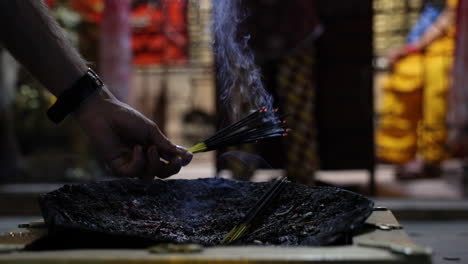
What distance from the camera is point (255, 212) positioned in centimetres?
203

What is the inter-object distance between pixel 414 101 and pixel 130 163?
7274 mm

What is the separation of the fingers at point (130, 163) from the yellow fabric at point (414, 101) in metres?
6.81

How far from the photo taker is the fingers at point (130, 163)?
203 centimetres

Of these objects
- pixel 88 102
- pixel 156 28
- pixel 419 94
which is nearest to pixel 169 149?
pixel 88 102

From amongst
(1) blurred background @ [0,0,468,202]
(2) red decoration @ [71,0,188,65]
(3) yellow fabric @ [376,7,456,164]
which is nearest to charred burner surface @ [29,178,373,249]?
(1) blurred background @ [0,0,468,202]

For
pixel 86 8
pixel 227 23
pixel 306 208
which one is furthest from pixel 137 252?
pixel 86 8

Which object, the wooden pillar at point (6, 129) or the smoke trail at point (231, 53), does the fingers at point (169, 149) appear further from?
the wooden pillar at point (6, 129)

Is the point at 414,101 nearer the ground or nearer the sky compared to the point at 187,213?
nearer the ground

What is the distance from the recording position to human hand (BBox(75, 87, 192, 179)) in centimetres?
192

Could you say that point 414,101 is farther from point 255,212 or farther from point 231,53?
point 255,212

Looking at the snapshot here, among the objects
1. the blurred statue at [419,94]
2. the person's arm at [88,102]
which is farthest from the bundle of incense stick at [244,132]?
the blurred statue at [419,94]

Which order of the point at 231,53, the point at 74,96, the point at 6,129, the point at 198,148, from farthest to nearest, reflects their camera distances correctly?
the point at 6,129
the point at 231,53
the point at 198,148
the point at 74,96

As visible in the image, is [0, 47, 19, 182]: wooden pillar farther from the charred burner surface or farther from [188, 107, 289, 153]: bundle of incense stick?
[188, 107, 289, 153]: bundle of incense stick

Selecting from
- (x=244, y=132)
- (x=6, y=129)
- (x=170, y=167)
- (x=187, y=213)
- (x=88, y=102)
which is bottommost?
(x=6, y=129)
